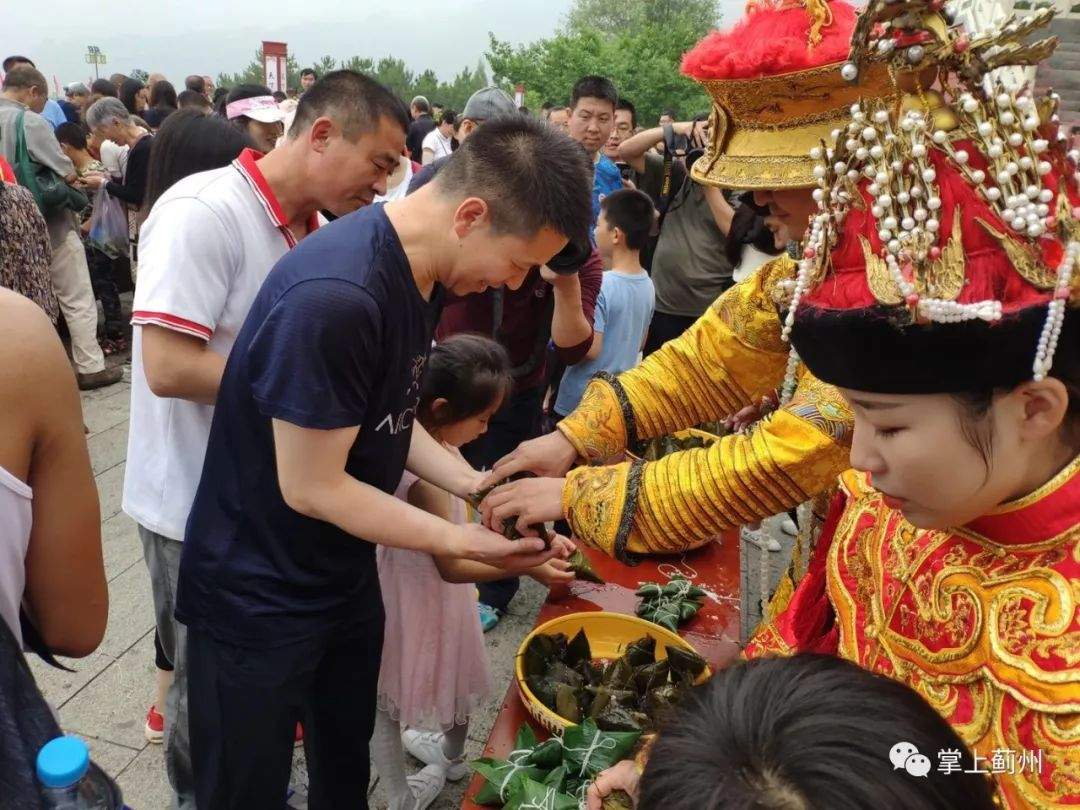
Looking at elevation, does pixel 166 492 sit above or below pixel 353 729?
above

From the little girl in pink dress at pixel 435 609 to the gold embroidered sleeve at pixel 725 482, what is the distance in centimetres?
62

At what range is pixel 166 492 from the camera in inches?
86.6

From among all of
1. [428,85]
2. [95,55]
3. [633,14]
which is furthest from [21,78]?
[633,14]

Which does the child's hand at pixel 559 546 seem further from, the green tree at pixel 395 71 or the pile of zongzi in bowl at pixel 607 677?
the green tree at pixel 395 71

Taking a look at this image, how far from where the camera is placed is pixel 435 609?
7.98 ft

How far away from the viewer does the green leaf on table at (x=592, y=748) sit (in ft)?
6.37

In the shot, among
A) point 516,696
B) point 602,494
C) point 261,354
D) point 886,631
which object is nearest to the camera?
point 886,631

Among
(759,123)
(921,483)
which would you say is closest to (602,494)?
(921,483)

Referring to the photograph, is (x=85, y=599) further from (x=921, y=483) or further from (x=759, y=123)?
(x=759, y=123)

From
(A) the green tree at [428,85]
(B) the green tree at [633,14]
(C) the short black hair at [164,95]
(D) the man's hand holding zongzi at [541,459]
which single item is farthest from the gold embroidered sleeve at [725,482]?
(B) the green tree at [633,14]

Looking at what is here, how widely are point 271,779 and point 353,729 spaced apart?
269mm

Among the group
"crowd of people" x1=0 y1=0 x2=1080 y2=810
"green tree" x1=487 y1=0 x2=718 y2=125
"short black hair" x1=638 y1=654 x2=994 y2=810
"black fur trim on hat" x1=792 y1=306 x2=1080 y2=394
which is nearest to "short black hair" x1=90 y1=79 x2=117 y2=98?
"crowd of people" x1=0 y1=0 x2=1080 y2=810

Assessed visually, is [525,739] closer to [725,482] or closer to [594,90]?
[725,482]

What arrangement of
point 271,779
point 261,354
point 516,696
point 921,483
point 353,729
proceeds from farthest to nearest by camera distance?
point 516,696
point 353,729
point 271,779
point 261,354
point 921,483
